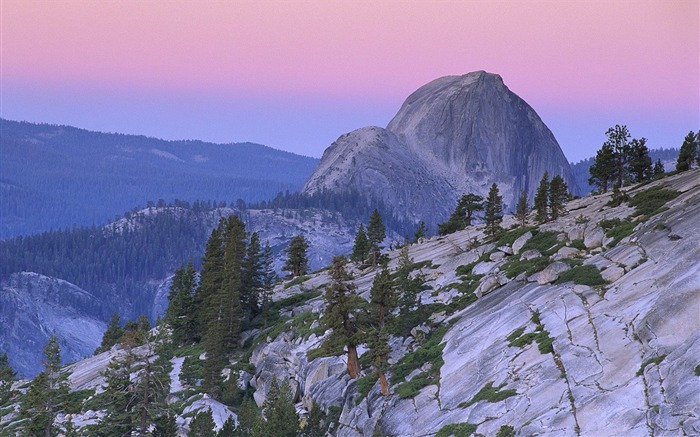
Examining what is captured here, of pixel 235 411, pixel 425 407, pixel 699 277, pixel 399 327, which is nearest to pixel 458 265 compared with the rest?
pixel 399 327

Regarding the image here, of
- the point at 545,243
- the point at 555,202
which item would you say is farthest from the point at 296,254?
the point at 545,243

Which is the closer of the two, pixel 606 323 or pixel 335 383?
pixel 606 323

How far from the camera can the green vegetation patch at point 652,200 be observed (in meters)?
74.1

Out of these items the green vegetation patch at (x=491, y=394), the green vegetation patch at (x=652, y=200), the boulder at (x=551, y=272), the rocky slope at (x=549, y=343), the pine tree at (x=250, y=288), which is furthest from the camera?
the pine tree at (x=250, y=288)

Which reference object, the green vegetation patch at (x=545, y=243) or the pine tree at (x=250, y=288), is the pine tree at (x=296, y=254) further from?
the green vegetation patch at (x=545, y=243)

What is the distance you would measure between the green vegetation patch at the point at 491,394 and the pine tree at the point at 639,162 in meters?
65.9

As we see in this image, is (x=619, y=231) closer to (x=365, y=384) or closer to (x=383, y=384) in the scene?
(x=383, y=384)

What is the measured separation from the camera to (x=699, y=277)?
47.9 metres

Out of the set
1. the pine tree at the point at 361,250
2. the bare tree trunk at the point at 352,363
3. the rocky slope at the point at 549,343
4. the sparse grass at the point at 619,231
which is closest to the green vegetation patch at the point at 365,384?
the rocky slope at the point at 549,343

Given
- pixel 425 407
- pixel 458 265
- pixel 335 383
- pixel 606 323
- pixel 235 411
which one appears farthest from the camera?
pixel 458 265

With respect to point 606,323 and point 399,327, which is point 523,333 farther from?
point 399,327

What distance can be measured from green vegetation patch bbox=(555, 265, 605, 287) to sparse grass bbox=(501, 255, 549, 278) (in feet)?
12.2

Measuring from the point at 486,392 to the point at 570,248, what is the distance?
22330 mm

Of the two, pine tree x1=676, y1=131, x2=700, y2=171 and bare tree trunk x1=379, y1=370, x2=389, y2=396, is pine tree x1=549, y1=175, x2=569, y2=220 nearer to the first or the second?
pine tree x1=676, y1=131, x2=700, y2=171
